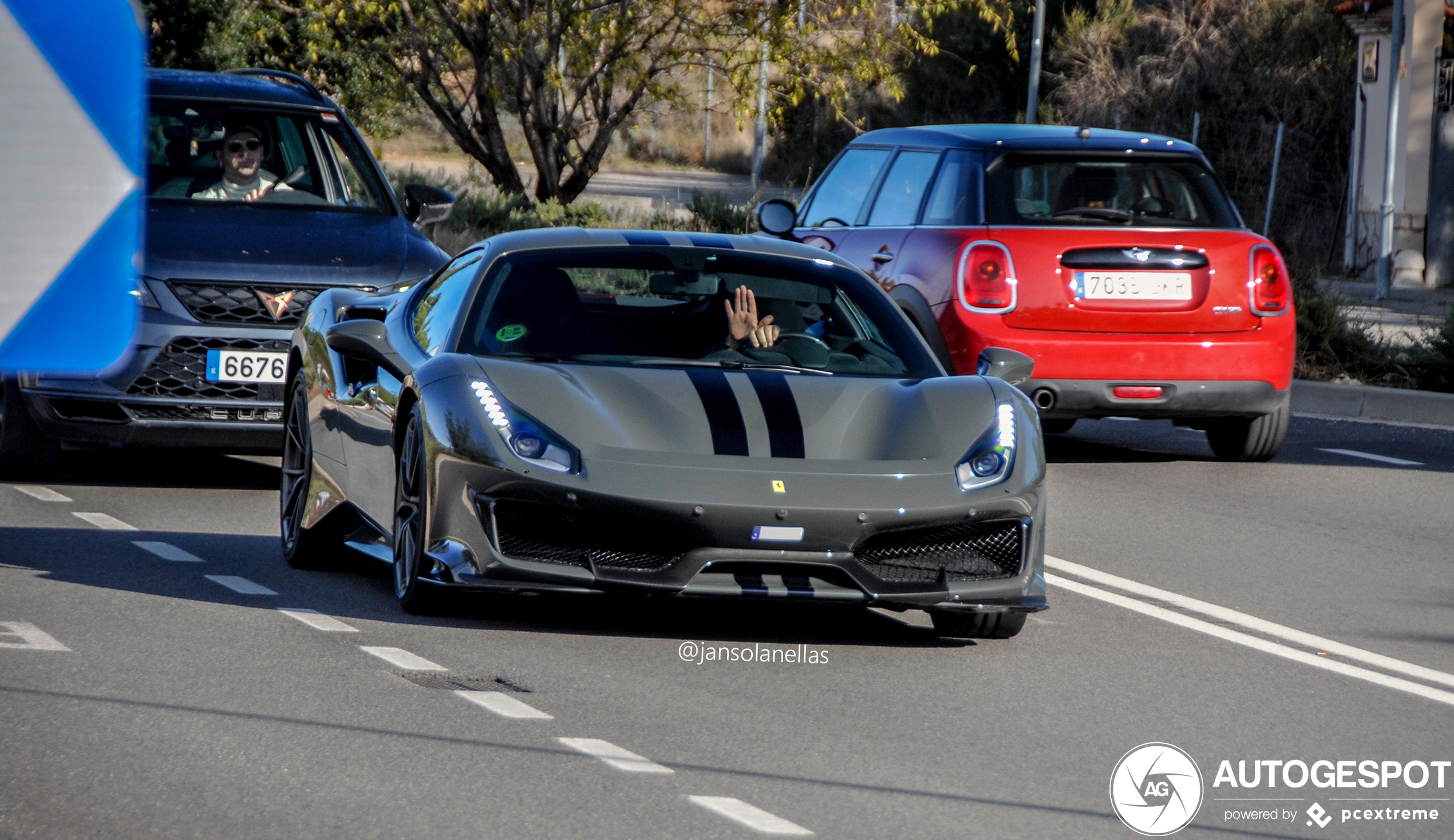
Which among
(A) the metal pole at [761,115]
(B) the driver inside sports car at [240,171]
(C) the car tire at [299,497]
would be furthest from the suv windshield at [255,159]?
(A) the metal pole at [761,115]

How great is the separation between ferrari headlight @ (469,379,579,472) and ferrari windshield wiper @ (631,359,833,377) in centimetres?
62

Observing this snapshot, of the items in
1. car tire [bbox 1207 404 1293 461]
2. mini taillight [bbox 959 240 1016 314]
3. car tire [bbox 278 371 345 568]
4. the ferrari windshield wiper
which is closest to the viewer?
the ferrari windshield wiper

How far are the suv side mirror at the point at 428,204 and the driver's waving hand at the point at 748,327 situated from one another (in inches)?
169

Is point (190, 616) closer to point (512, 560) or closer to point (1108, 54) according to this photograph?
point (512, 560)

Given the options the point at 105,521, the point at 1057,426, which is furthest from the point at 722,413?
the point at 1057,426

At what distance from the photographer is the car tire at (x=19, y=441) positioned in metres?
10.3

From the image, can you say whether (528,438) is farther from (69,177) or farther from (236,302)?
(69,177)

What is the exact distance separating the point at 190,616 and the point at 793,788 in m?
2.78

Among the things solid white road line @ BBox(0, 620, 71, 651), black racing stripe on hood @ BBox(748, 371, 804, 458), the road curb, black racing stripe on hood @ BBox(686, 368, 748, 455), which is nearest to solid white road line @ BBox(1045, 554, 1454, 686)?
black racing stripe on hood @ BBox(748, 371, 804, 458)

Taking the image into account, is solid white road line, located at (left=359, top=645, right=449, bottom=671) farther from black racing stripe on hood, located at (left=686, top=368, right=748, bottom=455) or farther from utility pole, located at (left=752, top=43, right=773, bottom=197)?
utility pole, located at (left=752, top=43, right=773, bottom=197)

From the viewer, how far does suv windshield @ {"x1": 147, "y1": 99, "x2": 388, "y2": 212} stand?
11.4m

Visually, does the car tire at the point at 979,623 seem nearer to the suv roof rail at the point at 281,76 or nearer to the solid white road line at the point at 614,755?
the solid white road line at the point at 614,755

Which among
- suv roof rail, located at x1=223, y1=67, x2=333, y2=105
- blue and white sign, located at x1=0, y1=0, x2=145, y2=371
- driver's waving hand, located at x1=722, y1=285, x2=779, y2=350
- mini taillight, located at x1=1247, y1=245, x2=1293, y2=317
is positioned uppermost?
blue and white sign, located at x1=0, y1=0, x2=145, y2=371

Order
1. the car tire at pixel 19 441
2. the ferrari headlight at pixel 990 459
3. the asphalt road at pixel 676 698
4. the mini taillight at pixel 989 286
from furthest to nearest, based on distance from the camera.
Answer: the mini taillight at pixel 989 286 < the car tire at pixel 19 441 < the ferrari headlight at pixel 990 459 < the asphalt road at pixel 676 698
